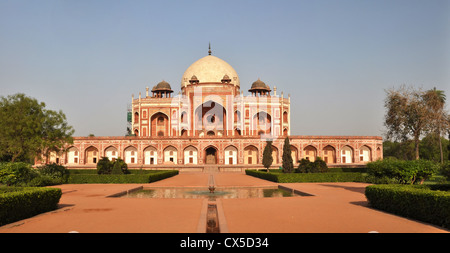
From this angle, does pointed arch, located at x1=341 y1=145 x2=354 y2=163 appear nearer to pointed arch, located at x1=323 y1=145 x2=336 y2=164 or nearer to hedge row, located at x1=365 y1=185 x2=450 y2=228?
pointed arch, located at x1=323 y1=145 x2=336 y2=164

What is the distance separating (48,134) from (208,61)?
34.6m

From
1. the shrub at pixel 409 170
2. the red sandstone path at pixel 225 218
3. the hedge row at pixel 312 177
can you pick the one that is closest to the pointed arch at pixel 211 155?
the hedge row at pixel 312 177

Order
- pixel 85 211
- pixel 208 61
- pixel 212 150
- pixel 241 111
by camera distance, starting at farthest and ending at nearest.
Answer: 1. pixel 208 61
2. pixel 241 111
3. pixel 212 150
4. pixel 85 211

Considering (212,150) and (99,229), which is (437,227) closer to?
(99,229)

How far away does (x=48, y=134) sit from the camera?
2503 cm

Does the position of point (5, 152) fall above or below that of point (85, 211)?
above

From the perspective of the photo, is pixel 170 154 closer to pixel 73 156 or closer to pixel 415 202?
pixel 73 156

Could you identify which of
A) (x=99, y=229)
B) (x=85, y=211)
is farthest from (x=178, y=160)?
(x=99, y=229)

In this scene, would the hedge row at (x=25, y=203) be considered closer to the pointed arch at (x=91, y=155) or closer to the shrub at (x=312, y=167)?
the shrub at (x=312, y=167)

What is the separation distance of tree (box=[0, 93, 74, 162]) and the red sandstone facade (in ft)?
39.7

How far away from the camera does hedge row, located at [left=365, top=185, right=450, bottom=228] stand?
7836mm

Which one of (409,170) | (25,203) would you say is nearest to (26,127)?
(25,203)

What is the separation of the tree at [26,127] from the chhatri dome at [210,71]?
30.3m

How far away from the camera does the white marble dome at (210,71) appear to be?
178 ft
